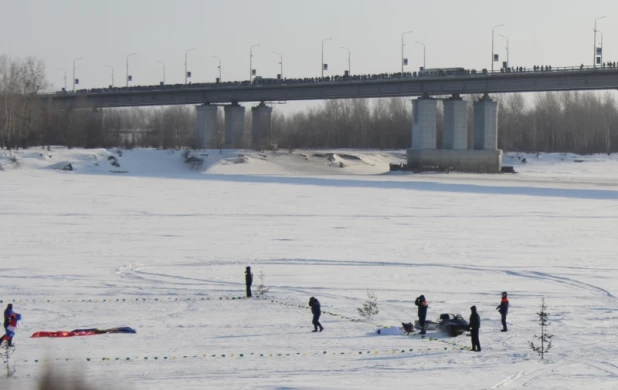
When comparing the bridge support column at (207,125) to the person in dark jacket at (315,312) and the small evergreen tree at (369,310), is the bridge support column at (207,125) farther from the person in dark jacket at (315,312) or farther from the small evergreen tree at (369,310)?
the person in dark jacket at (315,312)

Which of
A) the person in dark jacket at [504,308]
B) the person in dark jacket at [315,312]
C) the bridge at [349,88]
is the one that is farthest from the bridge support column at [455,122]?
the person in dark jacket at [315,312]

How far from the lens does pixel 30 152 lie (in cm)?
9256

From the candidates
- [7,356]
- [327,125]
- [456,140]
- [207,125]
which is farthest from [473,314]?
[327,125]

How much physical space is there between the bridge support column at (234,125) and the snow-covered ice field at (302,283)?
181 ft

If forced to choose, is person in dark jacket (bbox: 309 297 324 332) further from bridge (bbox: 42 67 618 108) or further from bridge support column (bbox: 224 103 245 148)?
bridge support column (bbox: 224 103 245 148)

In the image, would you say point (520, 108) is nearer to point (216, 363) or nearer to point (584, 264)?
point (584, 264)

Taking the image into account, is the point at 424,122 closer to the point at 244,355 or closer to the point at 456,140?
the point at 456,140

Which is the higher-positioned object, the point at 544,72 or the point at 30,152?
the point at 544,72

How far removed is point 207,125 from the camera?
383 ft

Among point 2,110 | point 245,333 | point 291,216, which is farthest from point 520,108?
point 245,333

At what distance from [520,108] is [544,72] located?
70883 millimetres

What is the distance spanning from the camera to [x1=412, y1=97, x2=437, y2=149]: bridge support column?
102 meters

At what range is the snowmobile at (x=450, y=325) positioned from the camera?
22.0m

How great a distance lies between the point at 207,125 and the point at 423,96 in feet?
93.5
